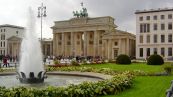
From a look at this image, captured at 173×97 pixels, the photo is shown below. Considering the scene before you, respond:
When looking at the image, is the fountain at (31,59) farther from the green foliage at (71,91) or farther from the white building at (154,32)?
the white building at (154,32)

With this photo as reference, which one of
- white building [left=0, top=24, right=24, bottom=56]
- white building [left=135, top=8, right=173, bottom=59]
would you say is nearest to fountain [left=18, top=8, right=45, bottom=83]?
white building [left=135, top=8, right=173, bottom=59]

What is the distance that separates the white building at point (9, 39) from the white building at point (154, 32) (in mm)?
47792

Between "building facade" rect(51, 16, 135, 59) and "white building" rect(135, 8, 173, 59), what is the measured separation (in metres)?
3.96

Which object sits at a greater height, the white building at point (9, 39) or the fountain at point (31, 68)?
the white building at point (9, 39)

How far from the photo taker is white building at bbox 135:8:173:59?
234 ft

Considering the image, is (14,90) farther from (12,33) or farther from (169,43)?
(12,33)

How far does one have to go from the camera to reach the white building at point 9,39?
107444 mm

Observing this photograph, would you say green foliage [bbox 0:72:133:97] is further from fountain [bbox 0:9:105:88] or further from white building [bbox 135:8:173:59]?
white building [bbox 135:8:173:59]

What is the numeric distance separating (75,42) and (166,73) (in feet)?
226

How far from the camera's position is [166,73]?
930 inches

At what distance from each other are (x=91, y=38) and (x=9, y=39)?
107 ft

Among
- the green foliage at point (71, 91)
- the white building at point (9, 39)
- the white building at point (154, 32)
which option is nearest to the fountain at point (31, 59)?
the green foliage at point (71, 91)

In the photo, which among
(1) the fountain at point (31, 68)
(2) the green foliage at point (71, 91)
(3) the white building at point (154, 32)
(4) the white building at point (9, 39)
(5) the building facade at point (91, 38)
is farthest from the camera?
(4) the white building at point (9, 39)

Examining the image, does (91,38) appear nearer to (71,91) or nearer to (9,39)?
(9,39)
